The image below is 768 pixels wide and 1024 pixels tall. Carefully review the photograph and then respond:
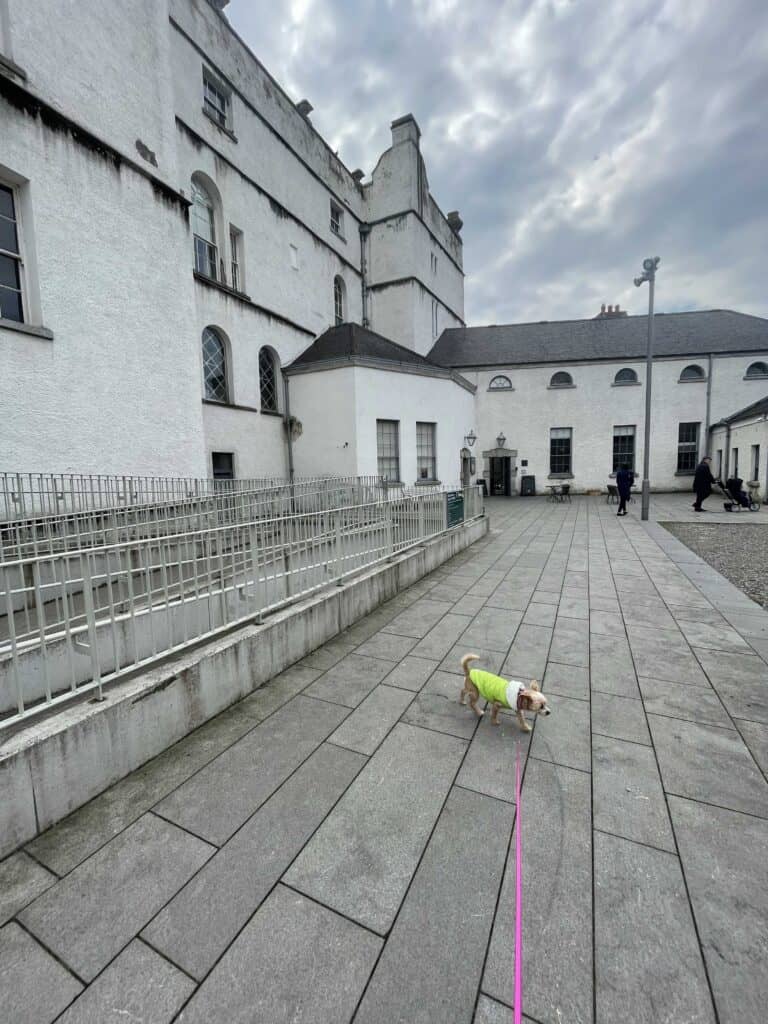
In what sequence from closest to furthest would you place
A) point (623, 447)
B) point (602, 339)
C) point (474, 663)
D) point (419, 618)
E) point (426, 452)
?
point (474, 663) < point (419, 618) < point (426, 452) < point (623, 447) < point (602, 339)

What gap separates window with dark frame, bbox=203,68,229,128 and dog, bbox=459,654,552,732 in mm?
17757

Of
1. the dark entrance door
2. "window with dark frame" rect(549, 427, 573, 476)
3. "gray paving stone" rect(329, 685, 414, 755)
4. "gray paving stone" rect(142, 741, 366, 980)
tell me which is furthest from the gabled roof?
"gray paving stone" rect(142, 741, 366, 980)

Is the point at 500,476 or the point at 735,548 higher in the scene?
the point at 500,476

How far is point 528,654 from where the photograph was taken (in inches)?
176

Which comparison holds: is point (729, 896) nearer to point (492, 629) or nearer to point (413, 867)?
point (413, 867)

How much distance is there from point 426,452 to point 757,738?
15.1 m

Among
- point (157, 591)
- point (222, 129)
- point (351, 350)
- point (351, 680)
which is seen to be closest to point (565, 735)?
point (351, 680)

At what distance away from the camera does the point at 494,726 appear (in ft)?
10.8

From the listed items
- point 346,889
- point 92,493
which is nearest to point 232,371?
point 92,493

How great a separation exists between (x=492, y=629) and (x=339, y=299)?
67.0 feet

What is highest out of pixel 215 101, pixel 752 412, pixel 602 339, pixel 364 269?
pixel 215 101

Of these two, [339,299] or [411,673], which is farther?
[339,299]

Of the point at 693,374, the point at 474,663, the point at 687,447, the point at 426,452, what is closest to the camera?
the point at 474,663

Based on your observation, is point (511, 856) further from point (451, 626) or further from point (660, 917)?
point (451, 626)
